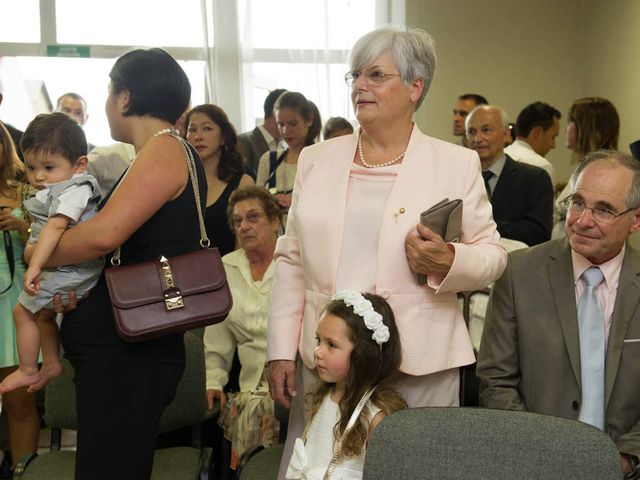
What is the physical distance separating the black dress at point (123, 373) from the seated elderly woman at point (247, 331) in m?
1.24

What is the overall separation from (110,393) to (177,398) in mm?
1020

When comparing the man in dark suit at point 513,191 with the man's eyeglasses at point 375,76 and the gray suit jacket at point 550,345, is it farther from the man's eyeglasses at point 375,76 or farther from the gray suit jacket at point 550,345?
the man's eyeglasses at point 375,76

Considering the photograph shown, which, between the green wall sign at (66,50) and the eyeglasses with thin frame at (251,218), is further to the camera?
the green wall sign at (66,50)

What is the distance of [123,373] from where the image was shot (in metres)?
2.09

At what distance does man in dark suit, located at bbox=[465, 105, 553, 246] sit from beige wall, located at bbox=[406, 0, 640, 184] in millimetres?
3131

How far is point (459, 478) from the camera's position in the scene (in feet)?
5.90

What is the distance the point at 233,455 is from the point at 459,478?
179 cm

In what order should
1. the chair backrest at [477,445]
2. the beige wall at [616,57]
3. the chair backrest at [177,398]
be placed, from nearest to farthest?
1. the chair backrest at [477,445]
2. the chair backrest at [177,398]
3. the beige wall at [616,57]

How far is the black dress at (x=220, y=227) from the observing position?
4207mm

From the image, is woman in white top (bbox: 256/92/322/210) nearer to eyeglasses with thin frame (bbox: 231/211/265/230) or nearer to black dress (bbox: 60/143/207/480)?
eyeglasses with thin frame (bbox: 231/211/265/230)

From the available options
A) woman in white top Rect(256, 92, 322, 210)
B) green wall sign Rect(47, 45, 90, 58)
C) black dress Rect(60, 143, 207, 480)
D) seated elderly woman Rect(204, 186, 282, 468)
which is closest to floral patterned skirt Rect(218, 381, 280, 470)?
seated elderly woman Rect(204, 186, 282, 468)

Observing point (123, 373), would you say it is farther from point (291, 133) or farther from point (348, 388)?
point (291, 133)

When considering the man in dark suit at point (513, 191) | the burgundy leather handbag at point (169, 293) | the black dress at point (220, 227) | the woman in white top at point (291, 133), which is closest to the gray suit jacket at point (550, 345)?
the burgundy leather handbag at point (169, 293)

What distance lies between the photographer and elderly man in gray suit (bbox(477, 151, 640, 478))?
90.4 inches
